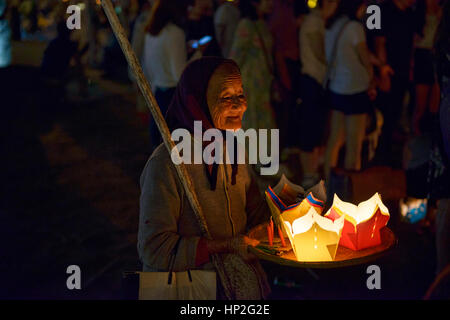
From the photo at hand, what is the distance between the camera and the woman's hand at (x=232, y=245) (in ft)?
8.97

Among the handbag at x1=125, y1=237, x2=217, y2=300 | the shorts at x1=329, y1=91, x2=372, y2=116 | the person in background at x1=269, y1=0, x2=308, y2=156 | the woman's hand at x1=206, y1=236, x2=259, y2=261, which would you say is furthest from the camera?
the person in background at x1=269, y1=0, x2=308, y2=156

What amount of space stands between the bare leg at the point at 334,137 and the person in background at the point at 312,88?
0.21 meters

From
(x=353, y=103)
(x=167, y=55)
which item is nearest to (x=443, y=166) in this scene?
(x=353, y=103)

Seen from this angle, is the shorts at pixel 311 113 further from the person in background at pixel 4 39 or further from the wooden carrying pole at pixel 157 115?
the person in background at pixel 4 39

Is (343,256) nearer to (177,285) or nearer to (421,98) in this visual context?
(177,285)

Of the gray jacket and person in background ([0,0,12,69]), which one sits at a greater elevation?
person in background ([0,0,12,69])

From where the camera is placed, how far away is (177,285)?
263cm

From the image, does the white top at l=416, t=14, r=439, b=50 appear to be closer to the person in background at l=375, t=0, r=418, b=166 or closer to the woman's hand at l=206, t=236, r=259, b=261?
the person in background at l=375, t=0, r=418, b=166

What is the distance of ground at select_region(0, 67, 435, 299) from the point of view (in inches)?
198

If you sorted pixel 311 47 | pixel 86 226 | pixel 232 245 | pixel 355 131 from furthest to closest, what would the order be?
pixel 311 47
pixel 355 131
pixel 86 226
pixel 232 245

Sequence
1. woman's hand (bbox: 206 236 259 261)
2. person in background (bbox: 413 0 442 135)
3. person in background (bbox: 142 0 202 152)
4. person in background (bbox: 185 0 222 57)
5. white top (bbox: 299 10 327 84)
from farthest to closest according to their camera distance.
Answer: person in background (bbox: 185 0 222 57) → person in background (bbox: 413 0 442 135) → white top (bbox: 299 10 327 84) → person in background (bbox: 142 0 202 152) → woman's hand (bbox: 206 236 259 261)

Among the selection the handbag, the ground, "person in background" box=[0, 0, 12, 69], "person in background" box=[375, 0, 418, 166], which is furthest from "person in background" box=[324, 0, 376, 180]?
"person in background" box=[0, 0, 12, 69]

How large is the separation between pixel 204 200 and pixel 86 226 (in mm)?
3613

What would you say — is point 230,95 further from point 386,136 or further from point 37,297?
point 386,136
